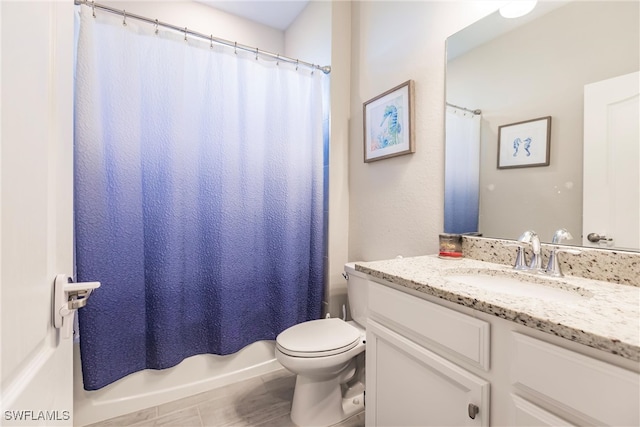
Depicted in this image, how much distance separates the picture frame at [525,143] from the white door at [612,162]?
12 cm

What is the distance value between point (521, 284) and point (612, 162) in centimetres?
46

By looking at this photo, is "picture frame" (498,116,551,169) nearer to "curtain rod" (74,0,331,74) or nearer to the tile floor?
"curtain rod" (74,0,331,74)

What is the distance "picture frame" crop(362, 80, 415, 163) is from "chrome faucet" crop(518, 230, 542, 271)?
670 millimetres

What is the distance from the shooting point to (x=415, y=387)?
33.7 inches

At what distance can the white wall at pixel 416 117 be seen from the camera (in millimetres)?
1361

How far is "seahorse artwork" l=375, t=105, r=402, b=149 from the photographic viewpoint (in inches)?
61.2

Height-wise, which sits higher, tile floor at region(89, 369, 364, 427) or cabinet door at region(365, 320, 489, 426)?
cabinet door at region(365, 320, 489, 426)

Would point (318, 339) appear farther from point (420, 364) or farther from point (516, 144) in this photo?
point (516, 144)

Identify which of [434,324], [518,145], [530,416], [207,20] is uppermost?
[207,20]

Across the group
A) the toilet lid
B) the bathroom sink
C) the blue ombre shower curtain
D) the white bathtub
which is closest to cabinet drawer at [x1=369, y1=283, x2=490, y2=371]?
the bathroom sink

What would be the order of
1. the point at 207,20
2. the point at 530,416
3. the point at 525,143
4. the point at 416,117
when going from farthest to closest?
the point at 207,20
the point at 416,117
the point at 525,143
the point at 530,416

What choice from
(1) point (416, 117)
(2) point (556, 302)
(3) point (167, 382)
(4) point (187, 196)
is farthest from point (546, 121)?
(3) point (167, 382)

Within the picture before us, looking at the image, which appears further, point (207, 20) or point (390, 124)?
point (207, 20)

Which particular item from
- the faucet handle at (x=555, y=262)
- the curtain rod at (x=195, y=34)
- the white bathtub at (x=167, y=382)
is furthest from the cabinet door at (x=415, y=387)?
the curtain rod at (x=195, y=34)
